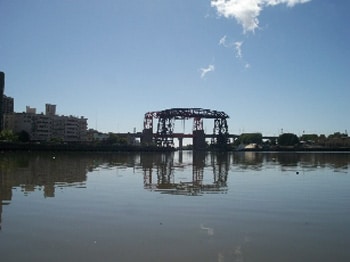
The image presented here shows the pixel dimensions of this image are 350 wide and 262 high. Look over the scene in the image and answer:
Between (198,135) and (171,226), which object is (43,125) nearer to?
(198,135)

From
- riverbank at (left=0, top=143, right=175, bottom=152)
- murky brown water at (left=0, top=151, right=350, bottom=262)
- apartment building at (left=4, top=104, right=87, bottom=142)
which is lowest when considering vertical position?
murky brown water at (left=0, top=151, right=350, bottom=262)

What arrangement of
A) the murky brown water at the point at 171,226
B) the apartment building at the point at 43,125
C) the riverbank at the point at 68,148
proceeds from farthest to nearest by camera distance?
the apartment building at the point at 43,125 → the riverbank at the point at 68,148 → the murky brown water at the point at 171,226

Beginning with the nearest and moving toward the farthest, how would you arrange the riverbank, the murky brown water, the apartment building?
the murky brown water < the riverbank < the apartment building

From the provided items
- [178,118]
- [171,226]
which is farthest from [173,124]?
[171,226]

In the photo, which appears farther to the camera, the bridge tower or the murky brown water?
the bridge tower

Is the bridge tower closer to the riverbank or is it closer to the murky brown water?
the riverbank

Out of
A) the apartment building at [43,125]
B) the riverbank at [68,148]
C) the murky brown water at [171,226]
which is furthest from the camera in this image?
the apartment building at [43,125]

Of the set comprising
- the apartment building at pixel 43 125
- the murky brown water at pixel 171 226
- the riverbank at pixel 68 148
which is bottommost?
the murky brown water at pixel 171 226

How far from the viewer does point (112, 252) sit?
9.14m

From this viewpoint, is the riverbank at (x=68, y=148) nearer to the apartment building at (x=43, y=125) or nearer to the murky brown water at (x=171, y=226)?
the apartment building at (x=43, y=125)

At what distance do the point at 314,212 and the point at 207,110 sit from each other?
501 feet

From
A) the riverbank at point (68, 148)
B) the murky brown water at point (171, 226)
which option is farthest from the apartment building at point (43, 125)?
the murky brown water at point (171, 226)

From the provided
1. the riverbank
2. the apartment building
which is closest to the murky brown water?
the riverbank

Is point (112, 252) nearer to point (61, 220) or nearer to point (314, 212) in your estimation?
point (61, 220)
